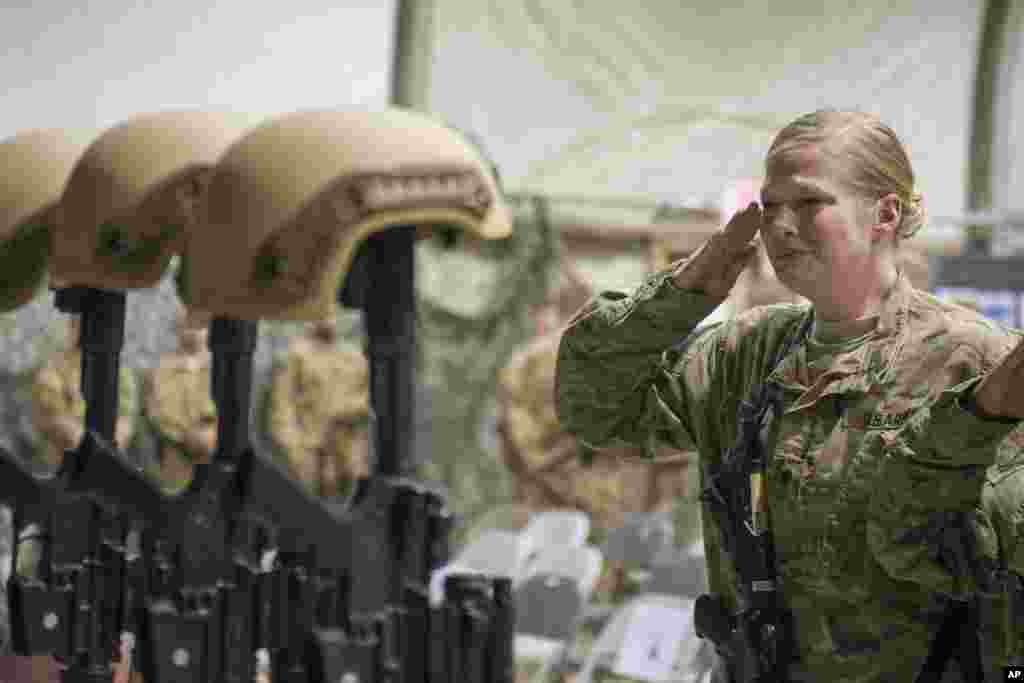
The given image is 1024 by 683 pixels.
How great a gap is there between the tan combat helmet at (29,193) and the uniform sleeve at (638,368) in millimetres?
961

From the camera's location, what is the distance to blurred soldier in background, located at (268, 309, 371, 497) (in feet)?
31.7

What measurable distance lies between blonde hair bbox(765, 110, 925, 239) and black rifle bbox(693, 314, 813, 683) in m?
0.26

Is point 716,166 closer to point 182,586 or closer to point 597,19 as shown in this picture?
point 597,19

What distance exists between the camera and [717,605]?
2547 millimetres

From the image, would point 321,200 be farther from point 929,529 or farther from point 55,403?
point 55,403

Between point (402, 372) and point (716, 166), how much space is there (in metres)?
9.32

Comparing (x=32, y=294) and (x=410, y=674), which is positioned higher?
(x=32, y=294)

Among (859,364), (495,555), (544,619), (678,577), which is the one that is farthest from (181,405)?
(859,364)

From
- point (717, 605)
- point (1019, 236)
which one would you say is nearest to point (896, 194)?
point (717, 605)

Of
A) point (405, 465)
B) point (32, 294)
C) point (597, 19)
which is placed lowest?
point (405, 465)

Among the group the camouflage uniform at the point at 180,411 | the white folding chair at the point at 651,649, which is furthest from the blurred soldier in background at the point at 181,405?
the white folding chair at the point at 651,649

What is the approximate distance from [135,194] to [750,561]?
108cm

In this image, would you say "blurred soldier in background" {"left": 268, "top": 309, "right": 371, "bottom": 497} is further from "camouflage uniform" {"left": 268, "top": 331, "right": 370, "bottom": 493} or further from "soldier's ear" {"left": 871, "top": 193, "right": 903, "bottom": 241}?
"soldier's ear" {"left": 871, "top": 193, "right": 903, "bottom": 241}

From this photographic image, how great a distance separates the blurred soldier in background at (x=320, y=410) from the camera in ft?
31.7
